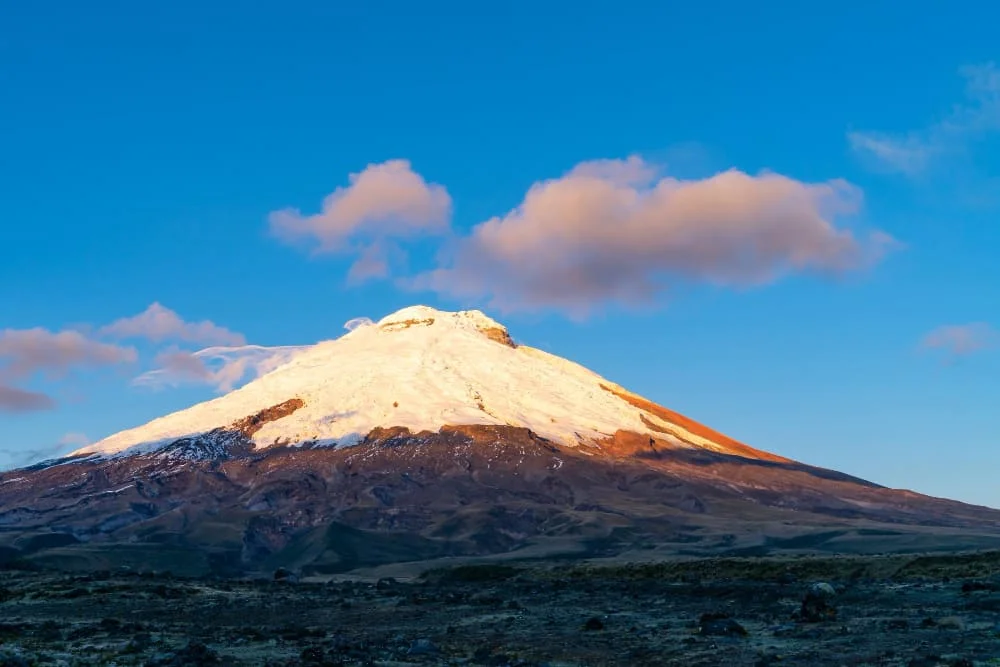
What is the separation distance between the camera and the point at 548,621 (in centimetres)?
4509

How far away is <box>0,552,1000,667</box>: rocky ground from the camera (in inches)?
1234

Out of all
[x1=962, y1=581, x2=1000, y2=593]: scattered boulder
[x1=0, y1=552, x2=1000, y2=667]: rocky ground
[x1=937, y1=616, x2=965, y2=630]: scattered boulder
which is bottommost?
[x1=0, y1=552, x2=1000, y2=667]: rocky ground

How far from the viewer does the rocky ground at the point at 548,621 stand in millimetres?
31344

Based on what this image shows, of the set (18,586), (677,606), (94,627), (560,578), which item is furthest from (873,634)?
(18,586)

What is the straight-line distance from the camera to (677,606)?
50.2 meters

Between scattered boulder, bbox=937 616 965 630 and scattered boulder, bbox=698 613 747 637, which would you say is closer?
scattered boulder, bbox=937 616 965 630

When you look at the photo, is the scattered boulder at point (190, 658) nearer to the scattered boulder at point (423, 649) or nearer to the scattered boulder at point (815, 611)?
the scattered boulder at point (423, 649)

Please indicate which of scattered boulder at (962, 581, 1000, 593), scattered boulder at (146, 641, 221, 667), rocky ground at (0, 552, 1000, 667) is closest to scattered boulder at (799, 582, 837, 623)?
rocky ground at (0, 552, 1000, 667)

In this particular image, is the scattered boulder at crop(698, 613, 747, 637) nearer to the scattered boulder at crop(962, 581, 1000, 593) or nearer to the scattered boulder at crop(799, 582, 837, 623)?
the scattered boulder at crop(799, 582, 837, 623)

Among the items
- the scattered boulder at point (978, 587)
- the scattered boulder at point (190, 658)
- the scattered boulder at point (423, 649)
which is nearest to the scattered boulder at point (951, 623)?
the scattered boulder at point (978, 587)

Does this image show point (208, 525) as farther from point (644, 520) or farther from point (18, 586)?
point (18, 586)

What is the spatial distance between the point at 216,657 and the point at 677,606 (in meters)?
26.1

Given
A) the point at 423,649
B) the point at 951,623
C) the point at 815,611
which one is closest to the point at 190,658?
the point at 423,649

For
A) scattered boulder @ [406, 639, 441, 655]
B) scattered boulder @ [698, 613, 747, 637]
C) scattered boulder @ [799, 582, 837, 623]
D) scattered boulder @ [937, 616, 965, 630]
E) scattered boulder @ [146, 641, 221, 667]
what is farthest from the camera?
scattered boulder @ [799, 582, 837, 623]
